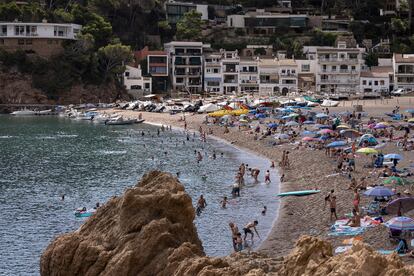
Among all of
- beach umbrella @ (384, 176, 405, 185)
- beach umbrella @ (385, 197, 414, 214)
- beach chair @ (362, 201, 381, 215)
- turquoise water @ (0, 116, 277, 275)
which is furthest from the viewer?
beach umbrella @ (384, 176, 405, 185)

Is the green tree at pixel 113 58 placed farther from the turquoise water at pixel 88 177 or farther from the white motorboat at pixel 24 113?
the turquoise water at pixel 88 177

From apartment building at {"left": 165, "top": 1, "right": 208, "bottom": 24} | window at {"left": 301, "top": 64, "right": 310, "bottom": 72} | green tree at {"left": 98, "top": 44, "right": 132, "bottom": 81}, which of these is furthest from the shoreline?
apartment building at {"left": 165, "top": 1, "right": 208, "bottom": 24}

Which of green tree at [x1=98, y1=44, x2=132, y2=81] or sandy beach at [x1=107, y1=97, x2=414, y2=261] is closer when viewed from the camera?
sandy beach at [x1=107, y1=97, x2=414, y2=261]

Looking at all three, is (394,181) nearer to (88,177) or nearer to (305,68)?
(88,177)

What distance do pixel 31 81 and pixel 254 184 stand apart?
73.0m

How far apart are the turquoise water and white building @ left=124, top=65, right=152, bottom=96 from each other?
86.7ft

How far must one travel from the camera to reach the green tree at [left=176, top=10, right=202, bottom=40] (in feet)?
425

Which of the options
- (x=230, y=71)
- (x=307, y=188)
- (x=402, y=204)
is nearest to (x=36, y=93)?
(x=230, y=71)

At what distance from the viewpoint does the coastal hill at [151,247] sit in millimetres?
18266

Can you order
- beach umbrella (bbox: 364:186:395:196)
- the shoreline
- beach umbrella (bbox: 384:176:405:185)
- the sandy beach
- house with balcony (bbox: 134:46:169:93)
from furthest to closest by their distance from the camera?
house with balcony (bbox: 134:46:169:93)
beach umbrella (bbox: 384:176:405:185)
beach umbrella (bbox: 364:186:395:196)
the shoreline
the sandy beach

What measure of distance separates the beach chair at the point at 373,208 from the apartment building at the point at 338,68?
80.0 metres

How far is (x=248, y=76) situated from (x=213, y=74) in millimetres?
5486

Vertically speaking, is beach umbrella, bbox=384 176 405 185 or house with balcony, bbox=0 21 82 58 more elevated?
house with balcony, bbox=0 21 82 58

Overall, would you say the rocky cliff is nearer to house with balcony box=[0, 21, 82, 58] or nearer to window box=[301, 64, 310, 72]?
house with balcony box=[0, 21, 82, 58]
